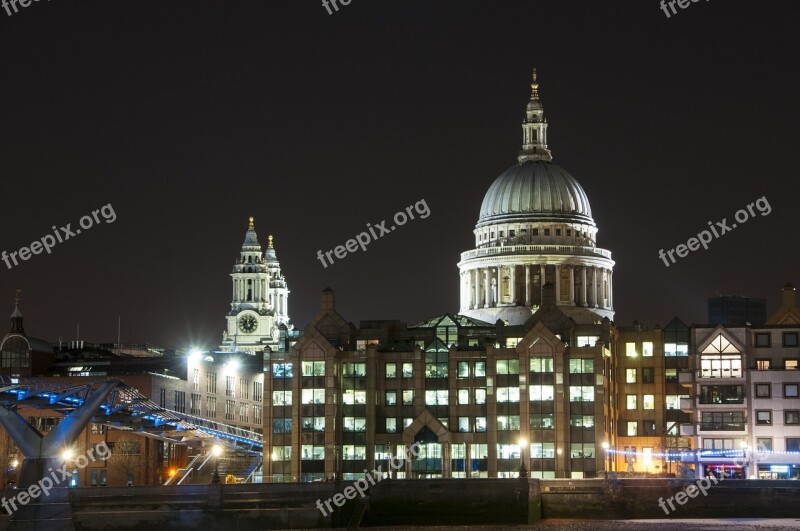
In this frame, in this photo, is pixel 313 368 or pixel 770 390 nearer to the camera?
pixel 770 390

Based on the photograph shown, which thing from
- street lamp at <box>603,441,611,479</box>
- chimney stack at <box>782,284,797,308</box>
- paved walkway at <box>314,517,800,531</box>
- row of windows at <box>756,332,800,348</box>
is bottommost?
paved walkway at <box>314,517,800,531</box>

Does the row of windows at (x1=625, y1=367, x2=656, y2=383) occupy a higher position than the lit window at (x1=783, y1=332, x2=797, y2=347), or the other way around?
the lit window at (x1=783, y1=332, x2=797, y2=347)

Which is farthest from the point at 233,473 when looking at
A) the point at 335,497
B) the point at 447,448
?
the point at 335,497

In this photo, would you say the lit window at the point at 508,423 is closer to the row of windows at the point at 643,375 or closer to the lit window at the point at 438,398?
the lit window at the point at 438,398

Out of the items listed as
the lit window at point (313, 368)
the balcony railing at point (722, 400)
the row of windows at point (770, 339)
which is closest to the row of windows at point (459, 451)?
the lit window at point (313, 368)

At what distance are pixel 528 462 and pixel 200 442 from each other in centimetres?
2786

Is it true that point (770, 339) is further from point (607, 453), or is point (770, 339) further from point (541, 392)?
point (541, 392)

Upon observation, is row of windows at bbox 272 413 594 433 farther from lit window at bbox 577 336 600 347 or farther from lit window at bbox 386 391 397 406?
lit window at bbox 577 336 600 347

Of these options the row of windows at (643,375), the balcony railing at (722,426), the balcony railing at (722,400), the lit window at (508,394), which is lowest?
the balcony railing at (722,426)

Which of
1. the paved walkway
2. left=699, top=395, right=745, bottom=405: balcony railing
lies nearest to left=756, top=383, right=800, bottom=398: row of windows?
left=699, top=395, right=745, bottom=405: balcony railing

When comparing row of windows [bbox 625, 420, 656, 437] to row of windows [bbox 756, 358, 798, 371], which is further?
row of windows [bbox 625, 420, 656, 437]

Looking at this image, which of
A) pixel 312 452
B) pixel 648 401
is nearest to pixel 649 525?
pixel 648 401

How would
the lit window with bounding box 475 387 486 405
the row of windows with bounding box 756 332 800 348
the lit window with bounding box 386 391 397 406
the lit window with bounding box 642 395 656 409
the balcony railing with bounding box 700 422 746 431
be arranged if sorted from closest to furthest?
the balcony railing with bounding box 700 422 746 431
the row of windows with bounding box 756 332 800 348
the lit window with bounding box 475 387 486 405
the lit window with bounding box 386 391 397 406
the lit window with bounding box 642 395 656 409

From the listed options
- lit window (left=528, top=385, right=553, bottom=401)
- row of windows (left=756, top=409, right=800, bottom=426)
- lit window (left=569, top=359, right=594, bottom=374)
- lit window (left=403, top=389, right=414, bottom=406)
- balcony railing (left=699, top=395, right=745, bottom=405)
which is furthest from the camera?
lit window (left=403, top=389, right=414, bottom=406)
